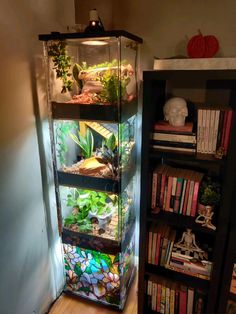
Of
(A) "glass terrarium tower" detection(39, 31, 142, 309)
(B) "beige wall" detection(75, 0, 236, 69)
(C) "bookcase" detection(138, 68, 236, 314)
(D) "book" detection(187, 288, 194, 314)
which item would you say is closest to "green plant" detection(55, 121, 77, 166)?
(A) "glass terrarium tower" detection(39, 31, 142, 309)

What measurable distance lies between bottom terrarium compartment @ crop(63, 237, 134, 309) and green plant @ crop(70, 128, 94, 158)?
665 mm

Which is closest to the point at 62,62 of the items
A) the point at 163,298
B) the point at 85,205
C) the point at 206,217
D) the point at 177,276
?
the point at 85,205

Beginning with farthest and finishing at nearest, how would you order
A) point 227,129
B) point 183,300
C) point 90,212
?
point 90,212 < point 183,300 < point 227,129

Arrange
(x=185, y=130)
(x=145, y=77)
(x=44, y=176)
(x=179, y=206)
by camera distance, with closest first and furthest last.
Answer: (x=145, y=77), (x=185, y=130), (x=179, y=206), (x=44, y=176)

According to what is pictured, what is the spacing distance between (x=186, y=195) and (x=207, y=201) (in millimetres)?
114

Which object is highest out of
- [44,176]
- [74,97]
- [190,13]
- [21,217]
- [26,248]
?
[190,13]

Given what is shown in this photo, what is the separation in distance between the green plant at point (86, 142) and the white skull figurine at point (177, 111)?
0.51m

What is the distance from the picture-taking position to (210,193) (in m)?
1.31

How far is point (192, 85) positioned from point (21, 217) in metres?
1.26

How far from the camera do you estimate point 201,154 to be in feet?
4.20

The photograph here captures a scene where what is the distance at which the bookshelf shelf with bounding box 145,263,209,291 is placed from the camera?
55.9 inches

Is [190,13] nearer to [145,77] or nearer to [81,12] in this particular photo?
[145,77]

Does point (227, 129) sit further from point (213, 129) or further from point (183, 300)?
point (183, 300)

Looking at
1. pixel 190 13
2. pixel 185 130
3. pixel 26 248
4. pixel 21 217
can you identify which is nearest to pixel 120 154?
pixel 185 130
